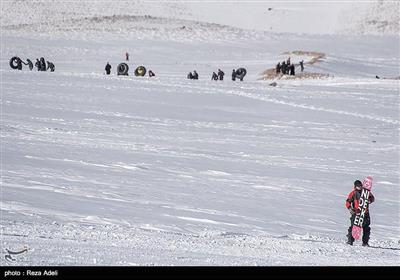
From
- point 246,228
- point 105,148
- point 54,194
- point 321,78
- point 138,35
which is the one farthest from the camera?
point 138,35

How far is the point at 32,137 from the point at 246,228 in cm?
867

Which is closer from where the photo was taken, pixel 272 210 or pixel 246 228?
pixel 246 228

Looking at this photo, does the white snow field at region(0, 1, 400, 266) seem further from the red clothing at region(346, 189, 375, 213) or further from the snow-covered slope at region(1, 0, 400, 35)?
the snow-covered slope at region(1, 0, 400, 35)

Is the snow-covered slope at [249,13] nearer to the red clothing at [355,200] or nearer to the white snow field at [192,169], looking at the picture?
the white snow field at [192,169]

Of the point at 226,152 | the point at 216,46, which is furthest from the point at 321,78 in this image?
the point at 216,46

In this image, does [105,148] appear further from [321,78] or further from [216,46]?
[216,46]

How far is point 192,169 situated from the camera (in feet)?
57.0

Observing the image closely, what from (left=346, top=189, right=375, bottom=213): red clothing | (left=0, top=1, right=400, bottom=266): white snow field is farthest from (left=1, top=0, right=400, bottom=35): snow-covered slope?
(left=346, top=189, right=375, bottom=213): red clothing

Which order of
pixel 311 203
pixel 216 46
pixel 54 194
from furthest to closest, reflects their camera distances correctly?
pixel 216 46, pixel 311 203, pixel 54 194

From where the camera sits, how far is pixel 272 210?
14.0 metres

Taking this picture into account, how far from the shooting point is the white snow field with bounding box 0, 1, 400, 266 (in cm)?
995

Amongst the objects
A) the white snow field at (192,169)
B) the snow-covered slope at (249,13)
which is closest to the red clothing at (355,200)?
the white snow field at (192,169)

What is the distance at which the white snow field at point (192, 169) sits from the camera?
9.95 metres

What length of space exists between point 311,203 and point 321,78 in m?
29.1
